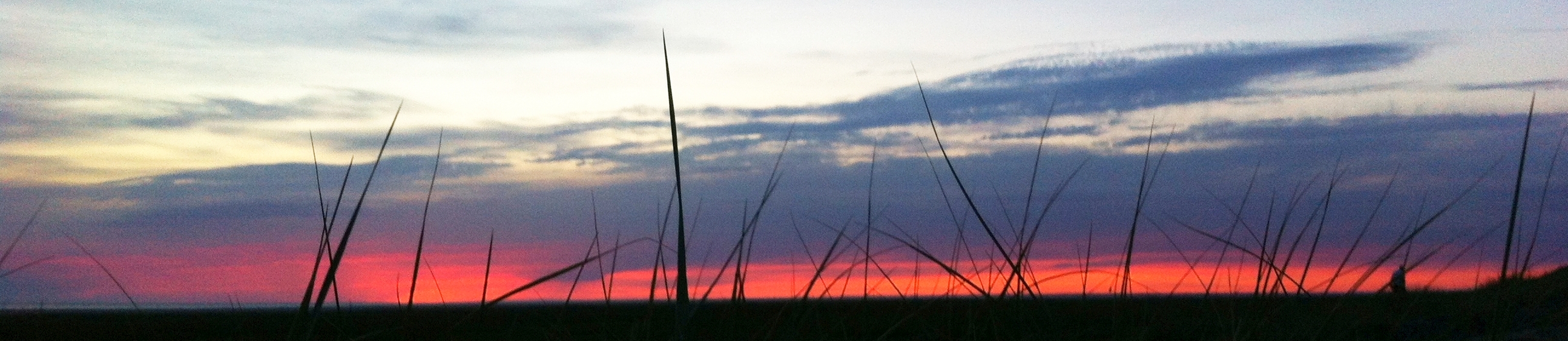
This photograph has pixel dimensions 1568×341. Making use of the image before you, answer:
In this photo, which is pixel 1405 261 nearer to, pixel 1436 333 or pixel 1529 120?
pixel 1436 333

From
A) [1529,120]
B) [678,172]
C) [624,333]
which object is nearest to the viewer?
[678,172]

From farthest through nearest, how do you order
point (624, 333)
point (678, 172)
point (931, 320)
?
1. point (931, 320)
2. point (624, 333)
3. point (678, 172)

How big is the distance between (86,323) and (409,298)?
426 cm

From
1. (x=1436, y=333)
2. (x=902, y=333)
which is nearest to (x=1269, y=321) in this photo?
(x=1436, y=333)

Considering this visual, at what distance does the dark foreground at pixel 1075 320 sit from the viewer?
7.52ft

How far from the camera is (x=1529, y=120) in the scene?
1351 mm

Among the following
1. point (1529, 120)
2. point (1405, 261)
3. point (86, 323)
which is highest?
point (1529, 120)

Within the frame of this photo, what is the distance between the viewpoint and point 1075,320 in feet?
12.0

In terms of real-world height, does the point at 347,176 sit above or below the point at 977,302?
above

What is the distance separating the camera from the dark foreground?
90.3 inches

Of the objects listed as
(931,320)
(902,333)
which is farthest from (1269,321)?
→ (931,320)

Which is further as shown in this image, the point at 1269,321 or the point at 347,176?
the point at 1269,321

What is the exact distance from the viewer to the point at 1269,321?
227 centimetres

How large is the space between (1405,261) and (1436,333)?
607 millimetres
